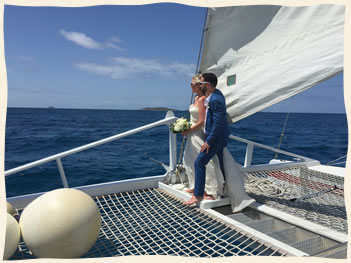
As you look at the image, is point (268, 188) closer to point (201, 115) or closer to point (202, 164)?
point (202, 164)

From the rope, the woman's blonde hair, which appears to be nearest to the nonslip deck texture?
the rope

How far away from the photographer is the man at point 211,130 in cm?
350

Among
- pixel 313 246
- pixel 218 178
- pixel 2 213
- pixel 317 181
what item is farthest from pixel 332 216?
pixel 2 213

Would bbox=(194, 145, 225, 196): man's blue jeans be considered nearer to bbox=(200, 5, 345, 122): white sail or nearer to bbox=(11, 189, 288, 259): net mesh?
bbox=(11, 189, 288, 259): net mesh

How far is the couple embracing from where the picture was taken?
3598mm

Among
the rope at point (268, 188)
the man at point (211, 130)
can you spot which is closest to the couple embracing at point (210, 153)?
the man at point (211, 130)

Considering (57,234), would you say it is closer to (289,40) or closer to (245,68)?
(245,68)

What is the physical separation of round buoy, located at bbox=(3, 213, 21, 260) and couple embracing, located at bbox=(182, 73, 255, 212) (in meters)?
2.09

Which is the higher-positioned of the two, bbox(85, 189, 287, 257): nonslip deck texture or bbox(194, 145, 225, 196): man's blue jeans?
bbox(194, 145, 225, 196): man's blue jeans

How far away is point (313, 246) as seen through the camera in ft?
9.67

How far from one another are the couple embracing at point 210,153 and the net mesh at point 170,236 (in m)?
0.35

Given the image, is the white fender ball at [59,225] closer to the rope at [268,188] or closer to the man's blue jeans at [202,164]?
the man's blue jeans at [202,164]

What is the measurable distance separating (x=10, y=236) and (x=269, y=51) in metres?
3.21

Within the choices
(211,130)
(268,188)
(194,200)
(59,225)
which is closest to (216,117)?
(211,130)
